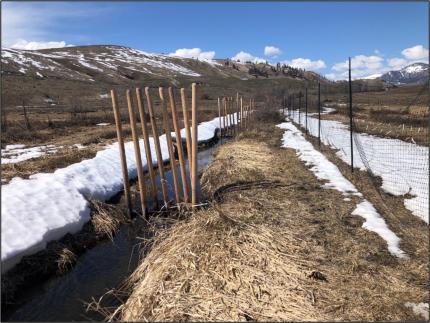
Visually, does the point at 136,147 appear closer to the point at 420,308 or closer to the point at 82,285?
the point at 82,285

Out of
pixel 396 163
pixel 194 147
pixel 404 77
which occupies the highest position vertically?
pixel 194 147

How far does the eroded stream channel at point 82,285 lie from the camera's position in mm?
5184

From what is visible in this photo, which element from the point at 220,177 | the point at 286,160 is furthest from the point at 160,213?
the point at 286,160

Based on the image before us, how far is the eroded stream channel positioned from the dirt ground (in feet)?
1.80

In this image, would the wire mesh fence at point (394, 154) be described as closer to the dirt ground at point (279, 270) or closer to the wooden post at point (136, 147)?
the dirt ground at point (279, 270)

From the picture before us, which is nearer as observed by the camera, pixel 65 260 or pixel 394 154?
pixel 65 260

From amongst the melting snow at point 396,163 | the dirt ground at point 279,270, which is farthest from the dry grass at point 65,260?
the melting snow at point 396,163

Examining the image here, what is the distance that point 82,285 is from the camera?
5871 mm

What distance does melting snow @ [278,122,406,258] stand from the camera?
6.16 meters

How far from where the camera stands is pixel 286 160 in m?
12.5

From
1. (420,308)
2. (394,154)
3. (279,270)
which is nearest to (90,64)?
(394,154)

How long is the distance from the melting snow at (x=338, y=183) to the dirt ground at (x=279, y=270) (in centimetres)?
13

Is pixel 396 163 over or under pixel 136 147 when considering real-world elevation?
under

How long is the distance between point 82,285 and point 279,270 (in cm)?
277
